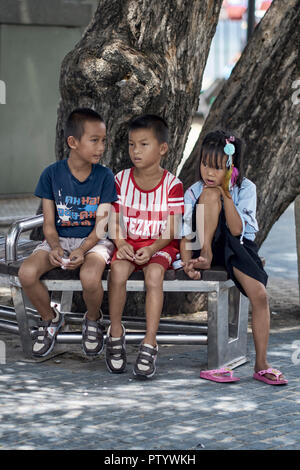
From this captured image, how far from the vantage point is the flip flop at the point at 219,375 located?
5184mm

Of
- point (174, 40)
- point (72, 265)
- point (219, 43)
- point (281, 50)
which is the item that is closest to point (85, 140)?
point (72, 265)

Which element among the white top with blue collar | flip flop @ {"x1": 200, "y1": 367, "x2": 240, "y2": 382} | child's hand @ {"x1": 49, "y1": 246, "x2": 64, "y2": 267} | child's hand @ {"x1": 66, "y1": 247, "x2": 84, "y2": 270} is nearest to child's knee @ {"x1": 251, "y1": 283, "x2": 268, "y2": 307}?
the white top with blue collar

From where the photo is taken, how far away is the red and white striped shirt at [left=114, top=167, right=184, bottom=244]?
5.49 meters

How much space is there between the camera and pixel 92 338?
539 centimetres

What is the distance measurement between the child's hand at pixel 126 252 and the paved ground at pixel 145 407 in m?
0.66

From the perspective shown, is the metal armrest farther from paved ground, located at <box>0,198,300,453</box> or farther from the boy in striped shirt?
paved ground, located at <box>0,198,300,453</box>

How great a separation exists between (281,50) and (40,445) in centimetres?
364

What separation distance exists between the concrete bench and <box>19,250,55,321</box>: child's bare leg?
0.05 meters

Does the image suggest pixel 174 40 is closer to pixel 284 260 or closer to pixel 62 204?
pixel 62 204

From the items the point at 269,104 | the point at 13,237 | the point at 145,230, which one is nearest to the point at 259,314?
the point at 145,230

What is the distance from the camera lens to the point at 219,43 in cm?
3209

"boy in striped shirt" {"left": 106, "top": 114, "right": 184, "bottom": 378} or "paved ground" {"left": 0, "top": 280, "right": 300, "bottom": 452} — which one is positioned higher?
"boy in striped shirt" {"left": 106, "top": 114, "right": 184, "bottom": 378}

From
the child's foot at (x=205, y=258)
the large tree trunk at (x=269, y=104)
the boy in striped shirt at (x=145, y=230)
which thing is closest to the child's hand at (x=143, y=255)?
the boy in striped shirt at (x=145, y=230)

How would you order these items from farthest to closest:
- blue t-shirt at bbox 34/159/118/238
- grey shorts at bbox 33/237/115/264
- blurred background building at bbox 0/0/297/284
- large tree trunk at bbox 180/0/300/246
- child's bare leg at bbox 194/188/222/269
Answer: blurred background building at bbox 0/0/297/284 < large tree trunk at bbox 180/0/300/246 < blue t-shirt at bbox 34/159/118/238 < grey shorts at bbox 33/237/115/264 < child's bare leg at bbox 194/188/222/269
